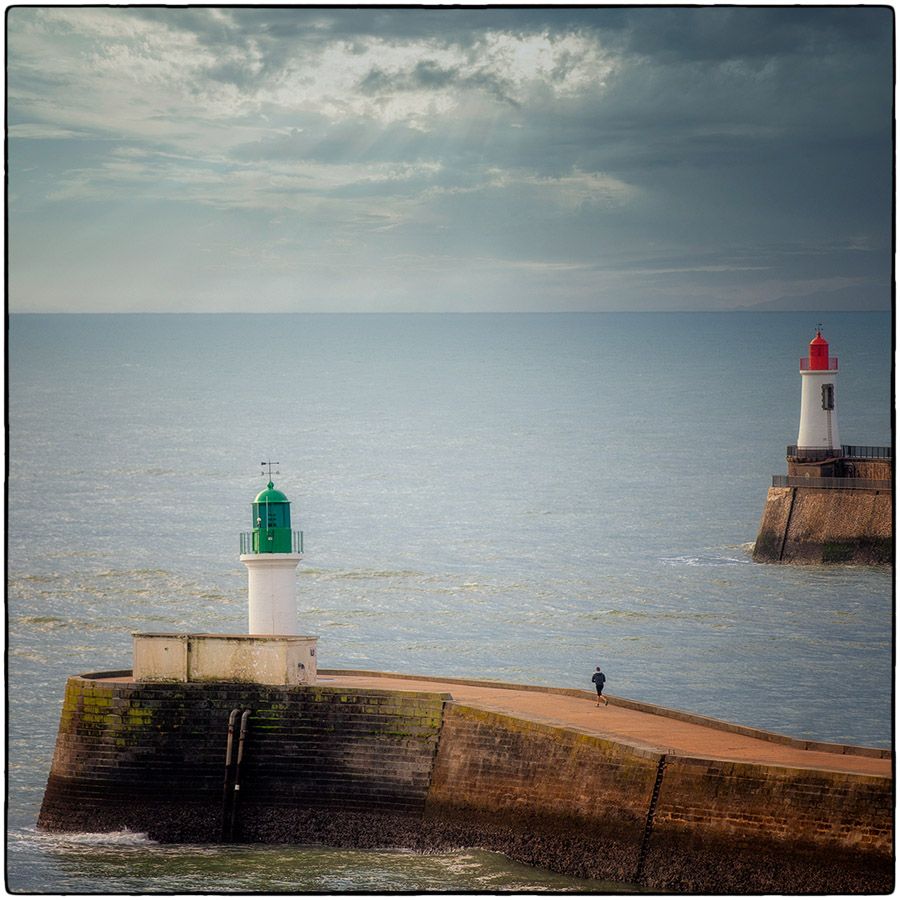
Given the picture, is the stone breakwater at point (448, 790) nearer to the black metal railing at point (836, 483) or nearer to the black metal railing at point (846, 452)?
the black metal railing at point (836, 483)

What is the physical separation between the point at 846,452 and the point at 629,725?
50.2 feet

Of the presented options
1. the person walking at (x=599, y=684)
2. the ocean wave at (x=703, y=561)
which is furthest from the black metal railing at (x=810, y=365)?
the person walking at (x=599, y=684)

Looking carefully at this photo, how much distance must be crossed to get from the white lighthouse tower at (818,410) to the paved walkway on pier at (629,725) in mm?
14180

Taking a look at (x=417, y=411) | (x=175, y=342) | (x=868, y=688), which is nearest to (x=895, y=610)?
(x=868, y=688)

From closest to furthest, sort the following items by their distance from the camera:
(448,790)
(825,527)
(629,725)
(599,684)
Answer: (448,790) → (629,725) → (599,684) → (825,527)

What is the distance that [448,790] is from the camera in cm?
1529

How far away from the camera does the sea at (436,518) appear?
19.1m

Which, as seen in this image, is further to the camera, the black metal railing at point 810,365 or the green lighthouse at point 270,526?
the black metal railing at point 810,365

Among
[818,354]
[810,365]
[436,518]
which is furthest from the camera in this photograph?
[436,518]

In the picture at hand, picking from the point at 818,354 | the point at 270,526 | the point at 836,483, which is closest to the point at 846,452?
the point at 836,483

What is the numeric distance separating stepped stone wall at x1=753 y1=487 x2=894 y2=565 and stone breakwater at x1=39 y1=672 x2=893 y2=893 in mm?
13652

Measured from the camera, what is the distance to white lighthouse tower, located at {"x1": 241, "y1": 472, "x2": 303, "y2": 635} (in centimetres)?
1683

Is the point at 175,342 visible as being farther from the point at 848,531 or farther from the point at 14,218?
the point at 14,218

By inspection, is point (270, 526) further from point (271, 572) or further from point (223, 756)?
point (223, 756)
